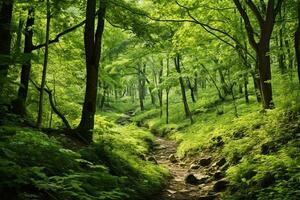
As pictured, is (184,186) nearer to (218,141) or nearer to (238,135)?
(238,135)

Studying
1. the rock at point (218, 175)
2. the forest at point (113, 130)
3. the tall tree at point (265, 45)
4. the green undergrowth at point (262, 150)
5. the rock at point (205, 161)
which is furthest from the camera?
the rock at point (205, 161)

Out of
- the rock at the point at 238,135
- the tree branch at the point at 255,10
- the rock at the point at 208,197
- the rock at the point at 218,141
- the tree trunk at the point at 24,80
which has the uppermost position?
the tree branch at the point at 255,10

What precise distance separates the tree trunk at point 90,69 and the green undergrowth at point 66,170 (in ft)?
1.72

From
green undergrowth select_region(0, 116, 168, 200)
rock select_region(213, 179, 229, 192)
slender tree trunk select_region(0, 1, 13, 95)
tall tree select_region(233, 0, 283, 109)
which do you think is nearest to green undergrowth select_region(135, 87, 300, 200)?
rock select_region(213, 179, 229, 192)

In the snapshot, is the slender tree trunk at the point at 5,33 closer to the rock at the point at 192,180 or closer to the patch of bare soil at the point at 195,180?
the patch of bare soil at the point at 195,180

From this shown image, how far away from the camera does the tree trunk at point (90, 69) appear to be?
9938 millimetres

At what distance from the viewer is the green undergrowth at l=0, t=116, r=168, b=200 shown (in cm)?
450

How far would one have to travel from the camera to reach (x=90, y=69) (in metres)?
10.2

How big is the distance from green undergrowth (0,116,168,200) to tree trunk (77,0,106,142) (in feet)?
1.72

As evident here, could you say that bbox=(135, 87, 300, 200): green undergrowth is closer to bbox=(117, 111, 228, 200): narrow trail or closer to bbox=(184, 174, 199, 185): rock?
bbox=(117, 111, 228, 200): narrow trail

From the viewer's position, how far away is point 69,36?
13.3 m

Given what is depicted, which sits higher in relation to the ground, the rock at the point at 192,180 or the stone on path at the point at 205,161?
the stone on path at the point at 205,161

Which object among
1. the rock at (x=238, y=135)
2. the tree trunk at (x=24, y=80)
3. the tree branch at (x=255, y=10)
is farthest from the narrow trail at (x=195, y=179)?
the tree branch at (x=255, y=10)

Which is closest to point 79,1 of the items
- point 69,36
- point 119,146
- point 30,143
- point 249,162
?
point 69,36
